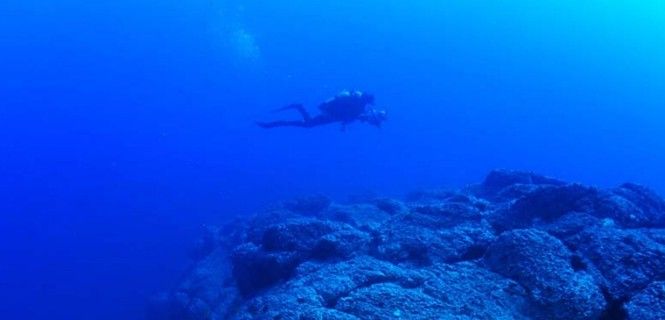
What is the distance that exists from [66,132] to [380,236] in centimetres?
16139

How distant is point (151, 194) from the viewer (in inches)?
2221

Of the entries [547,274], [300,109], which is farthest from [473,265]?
[300,109]

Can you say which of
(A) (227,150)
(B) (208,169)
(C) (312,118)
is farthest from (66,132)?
(C) (312,118)

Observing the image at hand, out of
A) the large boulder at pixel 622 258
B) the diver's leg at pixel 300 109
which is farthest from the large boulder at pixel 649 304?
the diver's leg at pixel 300 109

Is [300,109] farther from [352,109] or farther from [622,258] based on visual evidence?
[622,258]

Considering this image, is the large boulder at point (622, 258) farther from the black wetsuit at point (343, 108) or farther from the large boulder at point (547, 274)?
the black wetsuit at point (343, 108)

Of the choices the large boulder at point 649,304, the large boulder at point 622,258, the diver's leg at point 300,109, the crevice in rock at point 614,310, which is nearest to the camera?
the large boulder at point 649,304

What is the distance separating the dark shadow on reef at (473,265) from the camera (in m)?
4.49

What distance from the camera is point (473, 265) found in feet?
18.2

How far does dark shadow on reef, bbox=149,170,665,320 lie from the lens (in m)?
4.49

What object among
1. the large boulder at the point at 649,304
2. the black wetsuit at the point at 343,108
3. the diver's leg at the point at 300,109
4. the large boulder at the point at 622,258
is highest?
the diver's leg at the point at 300,109

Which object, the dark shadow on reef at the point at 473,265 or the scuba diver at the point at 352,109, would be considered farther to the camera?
the scuba diver at the point at 352,109

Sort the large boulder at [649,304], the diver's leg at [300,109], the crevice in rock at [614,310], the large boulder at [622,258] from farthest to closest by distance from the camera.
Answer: the diver's leg at [300,109], the large boulder at [622,258], the crevice in rock at [614,310], the large boulder at [649,304]

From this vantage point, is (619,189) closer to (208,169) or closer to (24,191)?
(208,169)
